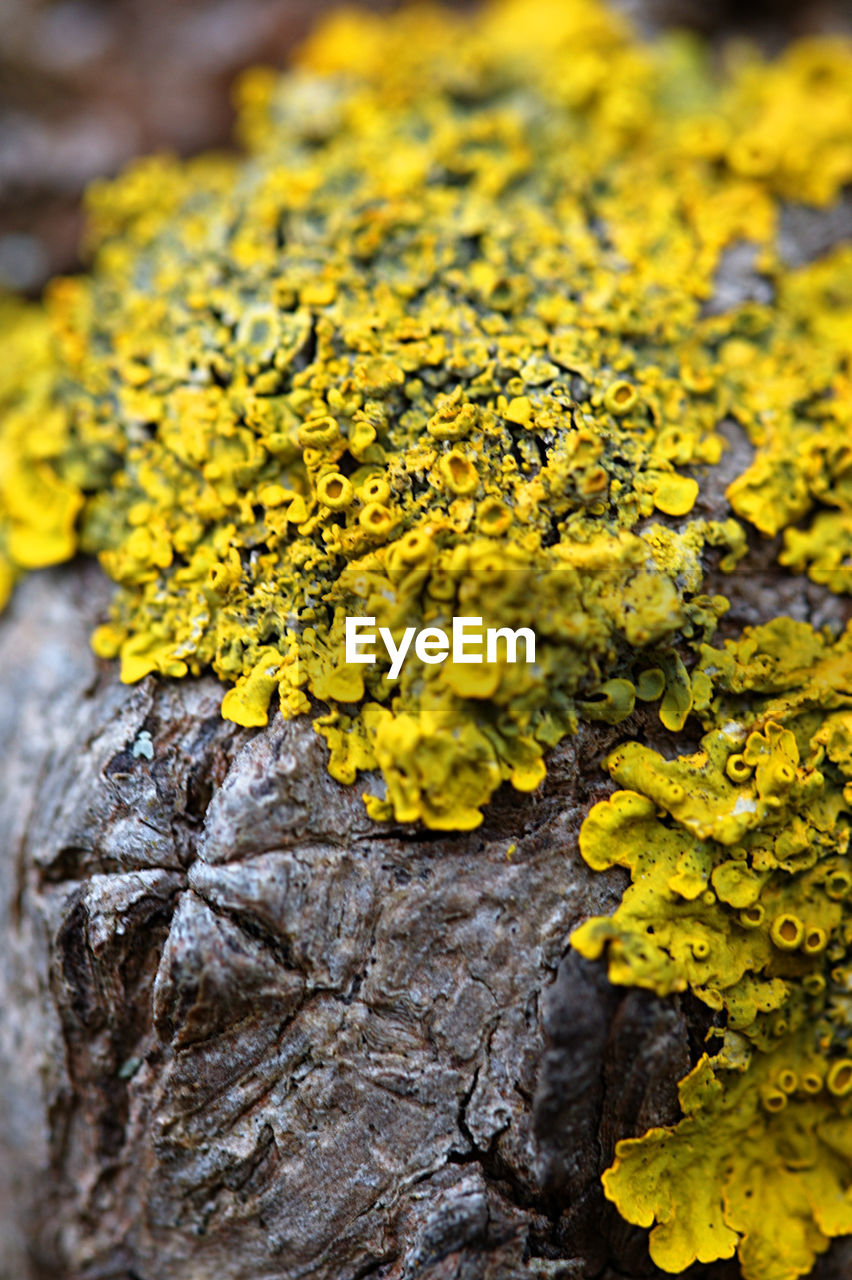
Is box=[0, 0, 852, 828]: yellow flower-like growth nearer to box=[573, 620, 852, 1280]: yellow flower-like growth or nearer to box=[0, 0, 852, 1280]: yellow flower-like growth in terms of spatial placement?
box=[0, 0, 852, 1280]: yellow flower-like growth

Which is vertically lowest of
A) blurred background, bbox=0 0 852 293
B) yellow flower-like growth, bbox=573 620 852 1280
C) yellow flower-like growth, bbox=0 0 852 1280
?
yellow flower-like growth, bbox=573 620 852 1280

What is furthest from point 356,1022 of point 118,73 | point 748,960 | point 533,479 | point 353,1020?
point 118,73

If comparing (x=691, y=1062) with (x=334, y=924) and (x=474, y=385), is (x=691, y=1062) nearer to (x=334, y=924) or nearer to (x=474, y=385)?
(x=334, y=924)

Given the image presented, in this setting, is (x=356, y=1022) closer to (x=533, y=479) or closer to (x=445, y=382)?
(x=533, y=479)

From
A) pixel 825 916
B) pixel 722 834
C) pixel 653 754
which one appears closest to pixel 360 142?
pixel 653 754

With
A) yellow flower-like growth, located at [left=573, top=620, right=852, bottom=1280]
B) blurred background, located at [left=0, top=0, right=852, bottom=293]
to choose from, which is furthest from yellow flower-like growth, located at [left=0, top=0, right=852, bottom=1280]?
blurred background, located at [left=0, top=0, right=852, bottom=293]

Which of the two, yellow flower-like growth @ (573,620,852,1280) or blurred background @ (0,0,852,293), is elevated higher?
blurred background @ (0,0,852,293)

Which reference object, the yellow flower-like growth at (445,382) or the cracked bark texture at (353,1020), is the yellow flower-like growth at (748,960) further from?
the yellow flower-like growth at (445,382)
